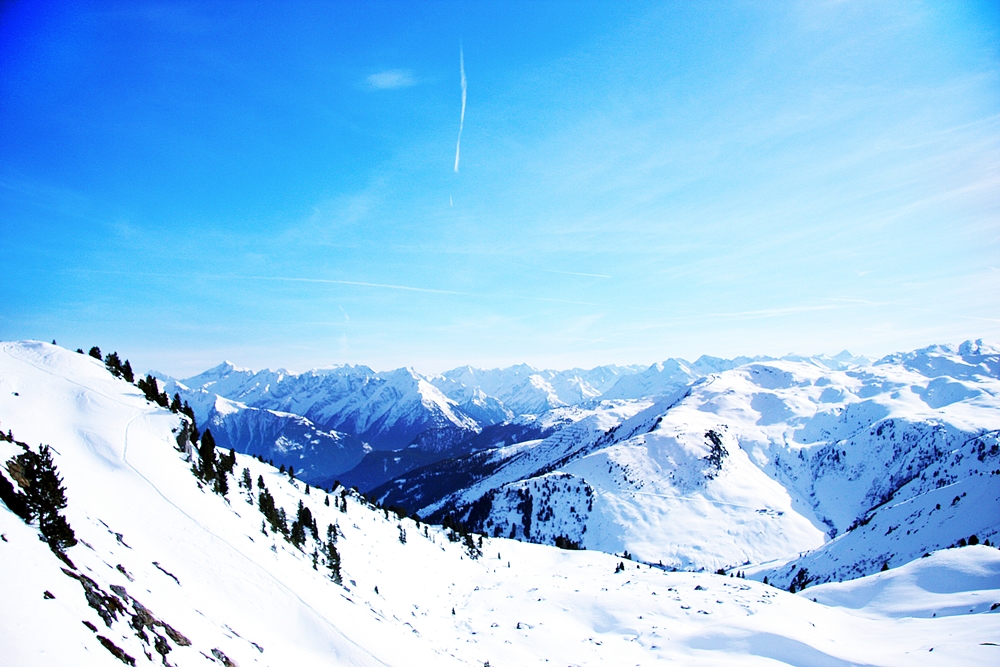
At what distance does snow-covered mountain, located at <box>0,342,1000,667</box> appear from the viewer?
1683cm

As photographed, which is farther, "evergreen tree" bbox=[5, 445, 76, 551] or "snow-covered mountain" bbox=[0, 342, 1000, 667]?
"evergreen tree" bbox=[5, 445, 76, 551]

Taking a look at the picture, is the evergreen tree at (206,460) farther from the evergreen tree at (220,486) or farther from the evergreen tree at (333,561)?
the evergreen tree at (333,561)

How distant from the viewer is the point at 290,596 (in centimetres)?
2938

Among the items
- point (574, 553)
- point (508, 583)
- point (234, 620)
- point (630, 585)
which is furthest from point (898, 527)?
point (234, 620)

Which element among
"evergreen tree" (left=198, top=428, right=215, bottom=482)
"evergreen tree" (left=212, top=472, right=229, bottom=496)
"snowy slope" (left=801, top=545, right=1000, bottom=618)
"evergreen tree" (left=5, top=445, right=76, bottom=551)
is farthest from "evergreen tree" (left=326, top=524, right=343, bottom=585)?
"snowy slope" (left=801, top=545, right=1000, bottom=618)

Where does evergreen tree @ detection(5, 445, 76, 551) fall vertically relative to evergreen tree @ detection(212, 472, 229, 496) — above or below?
above

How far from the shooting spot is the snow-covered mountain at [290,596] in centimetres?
1683

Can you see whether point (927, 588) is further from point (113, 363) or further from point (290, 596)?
point (113, 363)

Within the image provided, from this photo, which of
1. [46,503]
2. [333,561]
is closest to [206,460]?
[333,561]

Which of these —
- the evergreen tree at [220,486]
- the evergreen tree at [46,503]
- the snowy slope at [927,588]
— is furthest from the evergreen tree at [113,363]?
the snowy slope at [927,588]

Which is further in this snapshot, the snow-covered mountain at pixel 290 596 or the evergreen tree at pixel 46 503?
the evergreen tree at pixel 46 503

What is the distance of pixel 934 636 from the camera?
35688 millimetres

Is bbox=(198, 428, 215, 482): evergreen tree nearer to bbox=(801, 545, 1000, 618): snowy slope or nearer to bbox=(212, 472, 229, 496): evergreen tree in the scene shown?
bbox=(212, 472, 229, 496): evergreen tree

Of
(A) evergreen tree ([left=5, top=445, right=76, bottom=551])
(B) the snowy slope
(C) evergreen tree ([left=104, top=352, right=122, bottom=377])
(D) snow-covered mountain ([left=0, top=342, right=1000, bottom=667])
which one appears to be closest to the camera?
(D) snow-covered mountain ([left=0, top=342, right=1000, bottom=667])
